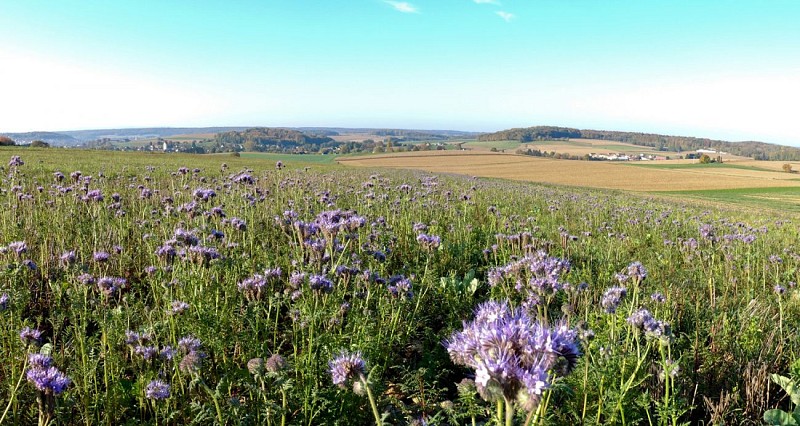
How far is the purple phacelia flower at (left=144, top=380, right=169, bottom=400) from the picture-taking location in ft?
8.97

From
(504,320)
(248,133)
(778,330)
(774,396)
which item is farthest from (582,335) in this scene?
(248,133)

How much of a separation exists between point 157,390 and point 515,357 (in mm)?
2368

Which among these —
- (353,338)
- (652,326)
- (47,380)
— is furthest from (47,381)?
(652,326)

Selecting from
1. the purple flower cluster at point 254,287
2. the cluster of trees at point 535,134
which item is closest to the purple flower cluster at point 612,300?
the purple flower cluster at point 254,287

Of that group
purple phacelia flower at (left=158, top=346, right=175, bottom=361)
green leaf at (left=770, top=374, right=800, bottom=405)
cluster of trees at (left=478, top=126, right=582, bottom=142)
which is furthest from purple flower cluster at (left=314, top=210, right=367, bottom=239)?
cluster of trees at (left=478, top=126, right=582, bottom=142)

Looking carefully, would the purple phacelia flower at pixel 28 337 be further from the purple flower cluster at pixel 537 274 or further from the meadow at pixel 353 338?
the purple flower cluster at pixel 537 274

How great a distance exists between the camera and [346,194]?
1198cm

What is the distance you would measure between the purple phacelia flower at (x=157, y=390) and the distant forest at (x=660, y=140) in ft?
444

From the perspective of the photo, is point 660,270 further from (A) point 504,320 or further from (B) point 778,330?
(A) point 504,320

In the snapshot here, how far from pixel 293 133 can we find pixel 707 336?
159 metres

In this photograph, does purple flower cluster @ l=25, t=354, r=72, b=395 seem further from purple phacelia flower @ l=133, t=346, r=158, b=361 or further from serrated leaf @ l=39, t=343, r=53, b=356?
purple phacelia flower @ l=133, t=346, r=158, b=361

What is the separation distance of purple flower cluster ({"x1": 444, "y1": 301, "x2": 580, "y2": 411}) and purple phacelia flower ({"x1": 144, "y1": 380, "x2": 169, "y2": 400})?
2.01 metres

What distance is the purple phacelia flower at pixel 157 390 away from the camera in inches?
108

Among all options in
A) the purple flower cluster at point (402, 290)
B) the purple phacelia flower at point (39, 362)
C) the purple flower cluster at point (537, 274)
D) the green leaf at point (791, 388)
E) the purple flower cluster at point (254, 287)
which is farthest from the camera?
the purple flower cluster at point (402, 290)
